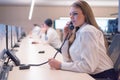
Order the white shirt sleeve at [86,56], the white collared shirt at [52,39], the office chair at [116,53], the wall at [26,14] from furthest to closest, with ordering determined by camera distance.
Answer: the wall at [26,14] → the white collared shirt at [52,39] → the office chair at [116,53] → the white shirt sleeve at [86,56]

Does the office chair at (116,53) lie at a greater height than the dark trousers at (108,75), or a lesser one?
greater

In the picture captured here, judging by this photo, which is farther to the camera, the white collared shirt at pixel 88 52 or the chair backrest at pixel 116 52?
the chair backrest at pixel 116 52

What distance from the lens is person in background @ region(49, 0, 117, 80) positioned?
149cm

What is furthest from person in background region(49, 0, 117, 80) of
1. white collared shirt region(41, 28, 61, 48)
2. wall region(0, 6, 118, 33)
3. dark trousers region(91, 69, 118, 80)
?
wall region(0, 6, 118, 33)

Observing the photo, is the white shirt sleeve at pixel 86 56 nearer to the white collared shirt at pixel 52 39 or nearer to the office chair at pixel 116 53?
the office chair at pixel 116 53

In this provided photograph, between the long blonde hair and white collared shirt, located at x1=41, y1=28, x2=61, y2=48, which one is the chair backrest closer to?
the long blonde hair

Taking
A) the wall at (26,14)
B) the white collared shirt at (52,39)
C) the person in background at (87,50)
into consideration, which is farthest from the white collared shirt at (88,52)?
the wall at (26,14)

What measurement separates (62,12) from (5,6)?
275 centimetres

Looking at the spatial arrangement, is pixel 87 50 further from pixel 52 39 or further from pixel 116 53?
pixel 52 39

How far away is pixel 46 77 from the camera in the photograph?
54.8 inches

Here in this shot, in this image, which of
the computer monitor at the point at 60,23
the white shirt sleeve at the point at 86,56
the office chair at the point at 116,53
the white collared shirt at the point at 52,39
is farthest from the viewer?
the computer monitor at the point at 60,23

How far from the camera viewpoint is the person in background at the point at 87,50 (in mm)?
1486

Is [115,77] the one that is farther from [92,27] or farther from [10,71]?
[10,71]

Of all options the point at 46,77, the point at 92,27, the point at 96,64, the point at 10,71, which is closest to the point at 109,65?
the point at 96,64
